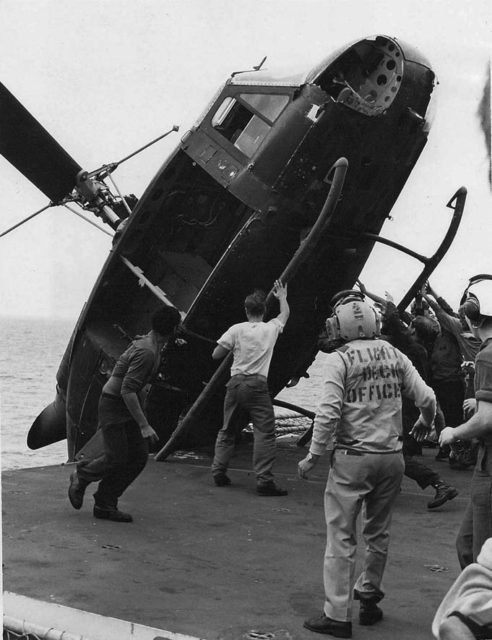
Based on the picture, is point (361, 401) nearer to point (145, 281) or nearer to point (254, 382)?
point (254, 382)

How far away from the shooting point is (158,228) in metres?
10.0

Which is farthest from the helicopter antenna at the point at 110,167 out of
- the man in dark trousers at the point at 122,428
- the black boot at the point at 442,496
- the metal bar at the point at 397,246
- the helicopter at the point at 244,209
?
the black boot at the point at 442,496

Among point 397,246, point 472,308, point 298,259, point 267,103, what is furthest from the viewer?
point 397,246

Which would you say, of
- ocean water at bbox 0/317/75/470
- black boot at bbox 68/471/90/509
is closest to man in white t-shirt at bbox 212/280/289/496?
black boot at bbox 68/471/90/509

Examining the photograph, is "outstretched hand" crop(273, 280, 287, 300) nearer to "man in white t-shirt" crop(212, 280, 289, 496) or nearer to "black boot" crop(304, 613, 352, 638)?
"man in white t-shirt" crop(212, 280, 289, 496)

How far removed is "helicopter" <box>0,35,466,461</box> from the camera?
880 centimetres

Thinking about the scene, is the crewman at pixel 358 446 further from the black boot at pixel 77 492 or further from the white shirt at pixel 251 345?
the white shirt at pixel 251 345

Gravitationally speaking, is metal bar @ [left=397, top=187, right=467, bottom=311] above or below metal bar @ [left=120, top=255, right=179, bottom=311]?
above

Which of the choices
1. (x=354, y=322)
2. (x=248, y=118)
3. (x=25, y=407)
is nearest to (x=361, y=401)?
(x=354, y=322)

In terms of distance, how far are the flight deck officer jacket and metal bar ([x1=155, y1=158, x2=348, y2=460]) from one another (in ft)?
11.9

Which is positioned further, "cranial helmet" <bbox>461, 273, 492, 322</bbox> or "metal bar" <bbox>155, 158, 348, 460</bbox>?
"metal bar" <bbox>155, 158, 348, 460</bbox>

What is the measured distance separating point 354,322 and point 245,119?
16.6ft

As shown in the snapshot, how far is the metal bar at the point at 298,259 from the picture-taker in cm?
825

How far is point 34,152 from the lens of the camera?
10.1 m
